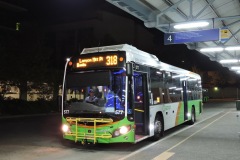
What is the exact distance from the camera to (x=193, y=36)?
16578mm

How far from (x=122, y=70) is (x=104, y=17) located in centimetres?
4144

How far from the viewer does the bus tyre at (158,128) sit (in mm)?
12556

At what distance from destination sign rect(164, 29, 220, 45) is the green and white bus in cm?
453

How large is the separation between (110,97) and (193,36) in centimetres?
788

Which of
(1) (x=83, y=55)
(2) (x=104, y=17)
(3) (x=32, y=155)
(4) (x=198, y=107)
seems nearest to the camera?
(3) (x=32, y=155)

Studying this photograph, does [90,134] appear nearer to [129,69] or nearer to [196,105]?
[129,69]

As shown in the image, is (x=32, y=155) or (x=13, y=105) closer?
(x=32, y=155)

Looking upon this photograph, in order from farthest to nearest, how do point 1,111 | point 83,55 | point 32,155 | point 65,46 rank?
point 65,46, point 1,111, point 83,55, point 32,155

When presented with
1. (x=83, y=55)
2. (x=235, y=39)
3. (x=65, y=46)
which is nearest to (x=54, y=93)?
(x=65, y=46)

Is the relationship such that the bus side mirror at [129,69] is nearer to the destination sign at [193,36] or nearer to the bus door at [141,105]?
the bus door at [141,105]

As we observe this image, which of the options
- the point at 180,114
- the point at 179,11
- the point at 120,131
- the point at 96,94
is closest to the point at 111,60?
the point at 96,94

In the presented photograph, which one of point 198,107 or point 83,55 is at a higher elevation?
point 83,55

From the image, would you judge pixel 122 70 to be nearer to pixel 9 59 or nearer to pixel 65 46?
pixel 9 59

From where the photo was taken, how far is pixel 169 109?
1441cm
